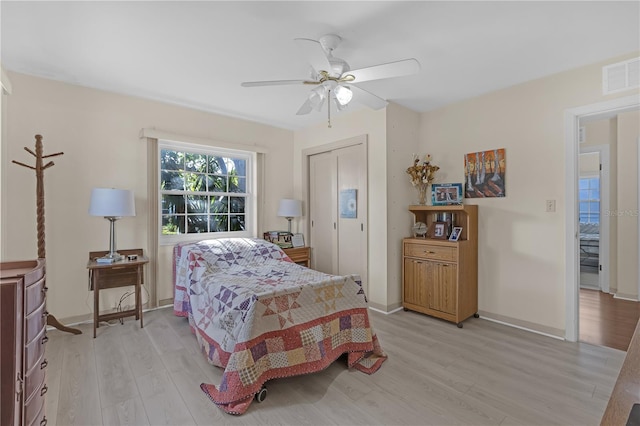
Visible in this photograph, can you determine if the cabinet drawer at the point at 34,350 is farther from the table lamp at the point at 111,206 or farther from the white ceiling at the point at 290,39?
the white ceiling at the point at 290,39

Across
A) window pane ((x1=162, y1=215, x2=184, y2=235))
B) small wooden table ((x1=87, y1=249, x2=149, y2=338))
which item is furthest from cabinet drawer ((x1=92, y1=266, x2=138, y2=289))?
window pane ((x1=162, y1=215, x2=184, y2=235))

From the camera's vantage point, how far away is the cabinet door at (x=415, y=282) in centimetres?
340

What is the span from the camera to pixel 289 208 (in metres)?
4.31

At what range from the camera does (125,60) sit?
258cm

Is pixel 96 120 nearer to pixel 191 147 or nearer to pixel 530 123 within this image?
pixel 191 147

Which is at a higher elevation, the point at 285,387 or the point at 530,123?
the point at 530,123

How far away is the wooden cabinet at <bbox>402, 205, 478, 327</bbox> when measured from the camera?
312 centimetres

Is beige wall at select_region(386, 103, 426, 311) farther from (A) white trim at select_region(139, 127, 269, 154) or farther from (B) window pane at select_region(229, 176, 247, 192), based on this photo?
(B) window pane at select_region(229, 176, 247, 192)

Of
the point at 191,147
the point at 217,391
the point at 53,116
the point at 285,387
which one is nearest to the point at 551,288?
the point at 285,387

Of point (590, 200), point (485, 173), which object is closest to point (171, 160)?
Answer: point (485, 173)

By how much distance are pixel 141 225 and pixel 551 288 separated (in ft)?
14.2

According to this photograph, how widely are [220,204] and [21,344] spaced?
3.09 metres

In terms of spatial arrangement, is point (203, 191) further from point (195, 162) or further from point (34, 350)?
point (34, 350)

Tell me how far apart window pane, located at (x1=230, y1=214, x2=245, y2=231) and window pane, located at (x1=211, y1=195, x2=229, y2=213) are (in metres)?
0.16
